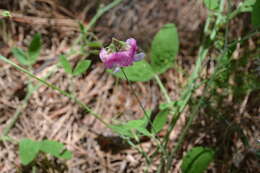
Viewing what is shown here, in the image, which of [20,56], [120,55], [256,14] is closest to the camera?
[120,55]

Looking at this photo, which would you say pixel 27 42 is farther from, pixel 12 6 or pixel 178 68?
pixel 178 68

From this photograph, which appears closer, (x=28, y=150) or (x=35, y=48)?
(x=28, y=150)

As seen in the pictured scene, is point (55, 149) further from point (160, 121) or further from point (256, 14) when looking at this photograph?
point (256, 14)

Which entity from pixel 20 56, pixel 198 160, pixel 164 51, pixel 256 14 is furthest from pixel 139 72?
pixel 20 56

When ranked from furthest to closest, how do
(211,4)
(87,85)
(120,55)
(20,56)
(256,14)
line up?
(87,85) → (20,56) → (211,4) → (256,14) → (120,55)

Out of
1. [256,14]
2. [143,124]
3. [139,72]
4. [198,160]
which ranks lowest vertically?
[198,160]

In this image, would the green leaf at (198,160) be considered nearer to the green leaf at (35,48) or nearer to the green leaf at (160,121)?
the green leaf at (160,121)

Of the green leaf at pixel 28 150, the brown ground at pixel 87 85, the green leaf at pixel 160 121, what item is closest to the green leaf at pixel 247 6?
the brown ground at pixel 87 85

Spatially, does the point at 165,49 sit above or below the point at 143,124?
above
